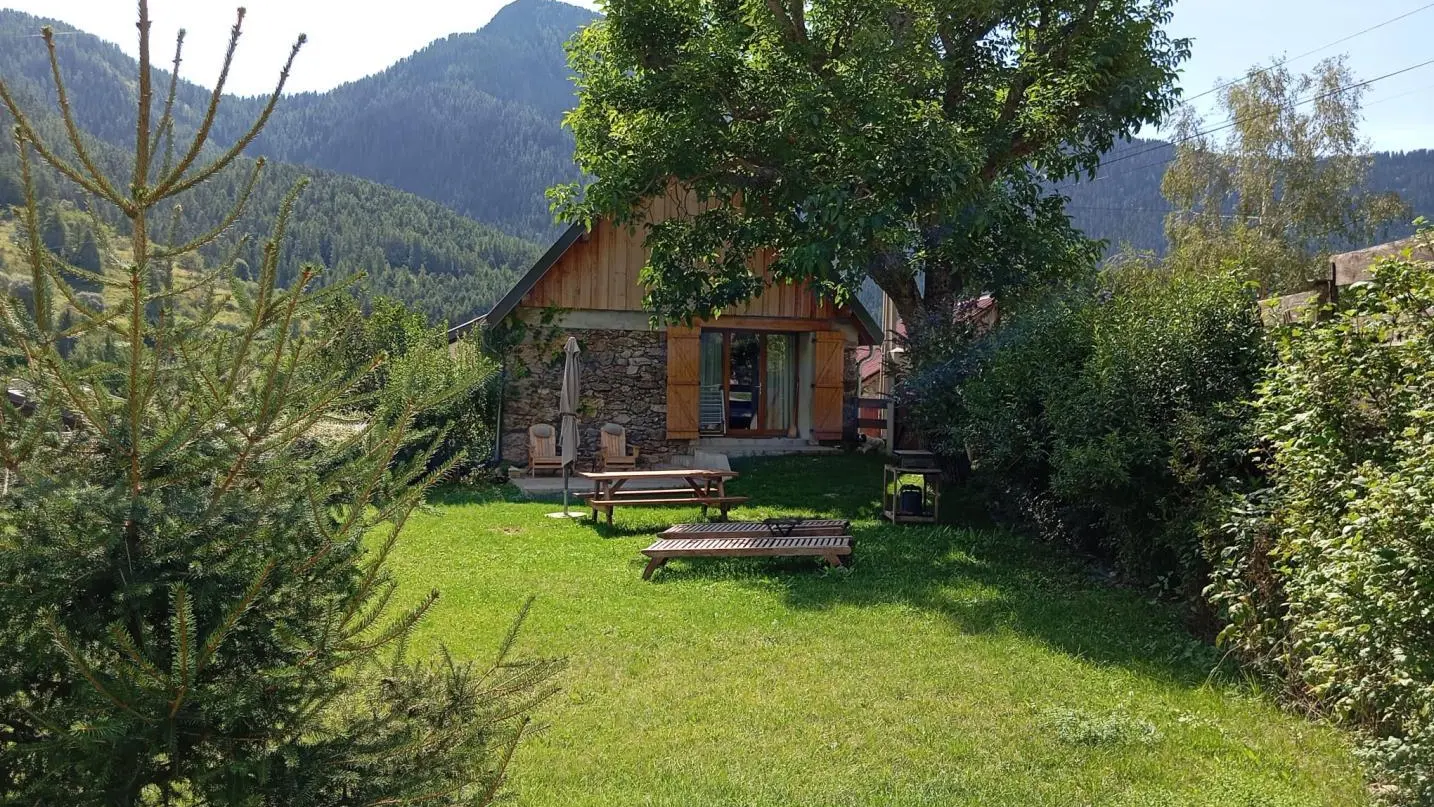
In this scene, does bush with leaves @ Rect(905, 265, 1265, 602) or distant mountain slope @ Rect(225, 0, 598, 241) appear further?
distant mountain slope @ Rect(225, 0, 598, 241)

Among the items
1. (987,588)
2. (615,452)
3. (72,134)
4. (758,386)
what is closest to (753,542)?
(987,588)

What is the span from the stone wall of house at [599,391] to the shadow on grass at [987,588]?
16.8ft

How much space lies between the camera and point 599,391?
16.2 m

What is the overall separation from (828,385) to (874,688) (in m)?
11.6

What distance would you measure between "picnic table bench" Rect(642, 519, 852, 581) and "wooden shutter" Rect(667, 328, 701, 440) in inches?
266

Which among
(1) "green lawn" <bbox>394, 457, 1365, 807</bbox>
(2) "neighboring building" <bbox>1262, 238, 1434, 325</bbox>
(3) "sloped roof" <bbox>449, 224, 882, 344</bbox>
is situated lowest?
(1) "green lawn" <bbox>394, 457, 1365, 807</bbox>

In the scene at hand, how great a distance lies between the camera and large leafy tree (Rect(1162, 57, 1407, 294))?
24.6 metres

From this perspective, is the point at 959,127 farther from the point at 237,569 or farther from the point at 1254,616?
the point at 237,569

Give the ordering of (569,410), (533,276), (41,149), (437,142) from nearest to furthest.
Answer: (41,149) → (569,410) → (533,276) → (437,142)

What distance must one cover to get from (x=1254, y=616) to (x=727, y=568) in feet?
15.0

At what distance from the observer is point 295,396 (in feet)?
7.90

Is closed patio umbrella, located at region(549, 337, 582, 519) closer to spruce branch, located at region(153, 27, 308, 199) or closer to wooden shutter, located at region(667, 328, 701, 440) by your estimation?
wooden shutter, located at region(667, 328, 701, 440)

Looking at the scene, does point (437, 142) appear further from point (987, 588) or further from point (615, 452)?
point (987, 588)

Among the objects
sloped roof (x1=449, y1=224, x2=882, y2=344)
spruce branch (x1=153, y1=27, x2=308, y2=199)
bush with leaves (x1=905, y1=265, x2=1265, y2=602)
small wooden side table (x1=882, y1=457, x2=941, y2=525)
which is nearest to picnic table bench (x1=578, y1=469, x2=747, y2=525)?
small wooden side table (x1=882, y1=457, x2=941, y2=525)
